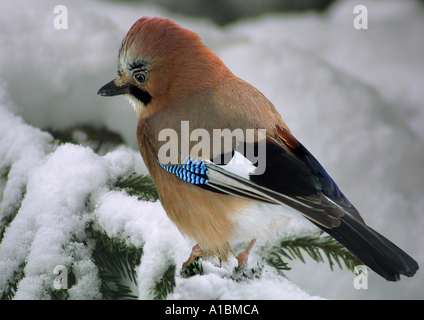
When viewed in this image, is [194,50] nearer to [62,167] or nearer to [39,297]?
[62,167]

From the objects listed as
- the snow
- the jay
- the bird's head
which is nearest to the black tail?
the jay

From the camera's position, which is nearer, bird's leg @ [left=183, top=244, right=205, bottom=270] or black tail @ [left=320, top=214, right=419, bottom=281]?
black tail @ [left=320, top=214, right=419, bottom=281]

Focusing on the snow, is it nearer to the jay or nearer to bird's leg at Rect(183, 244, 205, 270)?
bird's leg at Rect(183, 244, 205, 270)

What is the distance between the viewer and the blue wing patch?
1.23 meters

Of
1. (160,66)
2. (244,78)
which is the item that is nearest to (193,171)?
(160,66)

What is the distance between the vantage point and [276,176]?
115cm

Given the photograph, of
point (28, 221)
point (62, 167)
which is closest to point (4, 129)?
point (62, 167)

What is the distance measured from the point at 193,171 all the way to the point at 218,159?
0.09 metres

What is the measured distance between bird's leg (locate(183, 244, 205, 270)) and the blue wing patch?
25cm

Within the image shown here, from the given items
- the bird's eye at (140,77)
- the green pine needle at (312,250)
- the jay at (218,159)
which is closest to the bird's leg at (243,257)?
the jay at (218,159)

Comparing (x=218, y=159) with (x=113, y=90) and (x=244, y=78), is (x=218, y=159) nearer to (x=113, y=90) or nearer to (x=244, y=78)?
(x=113, y=90)

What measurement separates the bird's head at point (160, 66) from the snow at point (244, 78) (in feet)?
0.75

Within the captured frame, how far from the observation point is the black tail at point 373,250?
1.06m

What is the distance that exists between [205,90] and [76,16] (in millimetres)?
1154
